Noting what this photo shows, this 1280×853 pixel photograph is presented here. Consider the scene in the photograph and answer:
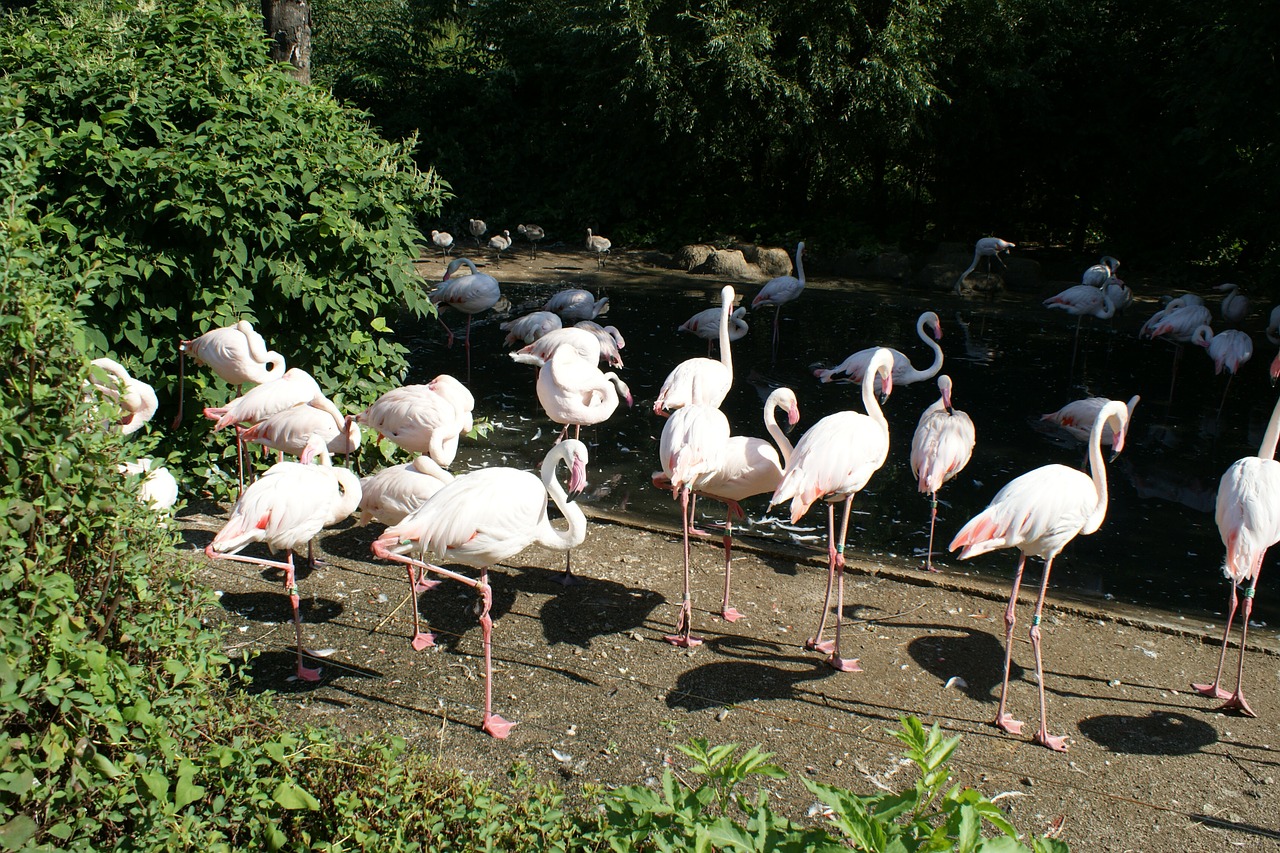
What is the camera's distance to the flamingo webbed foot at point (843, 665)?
456 cm

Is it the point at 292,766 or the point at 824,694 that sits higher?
the point at 292,766

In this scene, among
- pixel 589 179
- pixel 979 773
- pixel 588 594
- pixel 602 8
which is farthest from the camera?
pixel 589 179

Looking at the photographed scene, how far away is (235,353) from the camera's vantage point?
18.4 feet

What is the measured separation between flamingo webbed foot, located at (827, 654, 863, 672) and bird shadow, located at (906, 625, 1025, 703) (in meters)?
0.32

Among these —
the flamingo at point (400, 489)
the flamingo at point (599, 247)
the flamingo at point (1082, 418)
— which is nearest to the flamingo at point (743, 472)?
the flamingo at point (400, 489)

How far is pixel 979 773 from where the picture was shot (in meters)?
3.86

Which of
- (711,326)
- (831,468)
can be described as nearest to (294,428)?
(831,468)

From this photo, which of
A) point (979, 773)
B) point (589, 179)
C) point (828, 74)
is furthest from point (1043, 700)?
point (589, 179)

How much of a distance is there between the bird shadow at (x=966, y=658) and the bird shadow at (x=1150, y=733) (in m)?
0.42

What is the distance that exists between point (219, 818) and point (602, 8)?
16861mm

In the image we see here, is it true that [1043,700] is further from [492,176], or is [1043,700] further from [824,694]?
[492,176]

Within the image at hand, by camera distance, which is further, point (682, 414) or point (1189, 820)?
point (682, 414)

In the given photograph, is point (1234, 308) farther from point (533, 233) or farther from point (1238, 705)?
point (533, 233)

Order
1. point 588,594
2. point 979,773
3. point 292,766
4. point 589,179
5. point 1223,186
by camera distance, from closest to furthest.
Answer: point 292,766 → point 979,773 → point 588,594 → point 1223,186 → point 589,179
